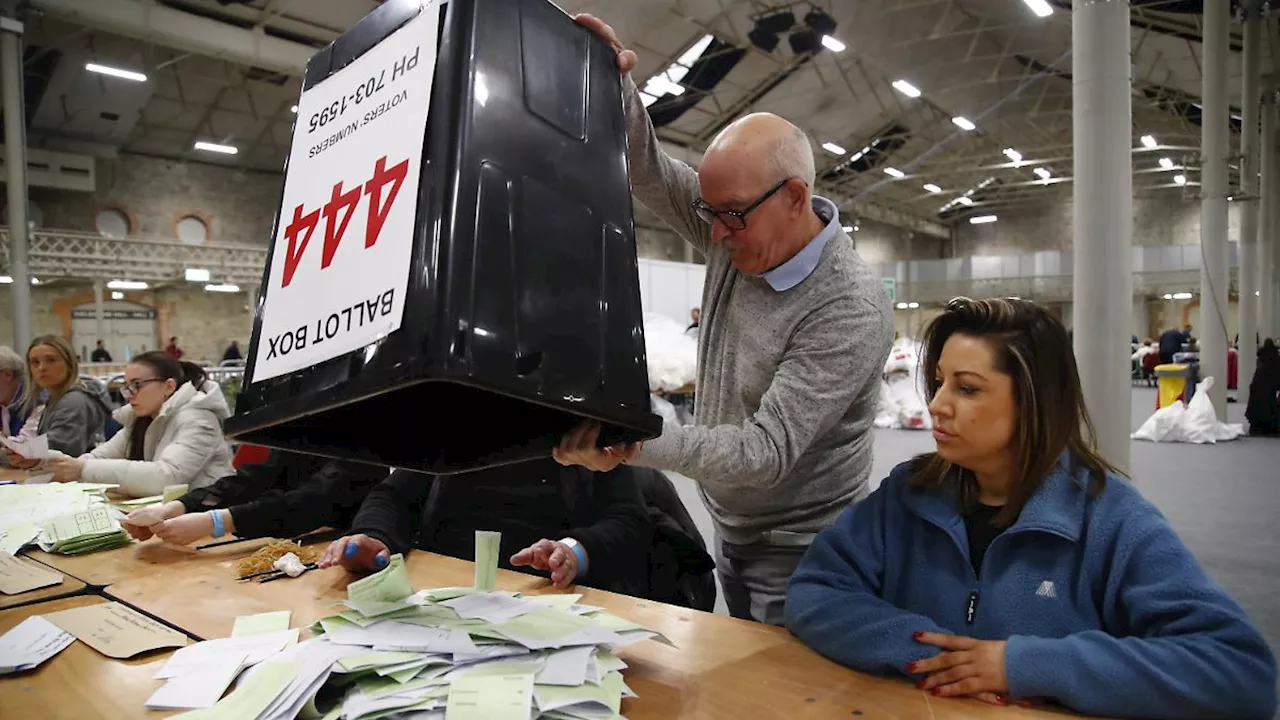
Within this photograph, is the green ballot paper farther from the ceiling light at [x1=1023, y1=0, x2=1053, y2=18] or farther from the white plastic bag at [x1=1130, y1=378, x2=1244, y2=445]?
the ceiling light at [x1=1023, y1=0, x2=1053, y2=18]

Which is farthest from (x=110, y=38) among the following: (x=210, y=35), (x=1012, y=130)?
(x=1012, y=130)

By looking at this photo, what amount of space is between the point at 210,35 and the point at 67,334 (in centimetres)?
814

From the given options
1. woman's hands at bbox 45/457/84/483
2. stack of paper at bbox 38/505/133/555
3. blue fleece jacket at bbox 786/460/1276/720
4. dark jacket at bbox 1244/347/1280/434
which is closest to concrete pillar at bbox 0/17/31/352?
woman's hands at bbox 45/457/84/483

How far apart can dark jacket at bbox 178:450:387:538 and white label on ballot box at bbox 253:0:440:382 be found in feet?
3.16

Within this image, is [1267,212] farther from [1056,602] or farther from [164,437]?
[164,437]

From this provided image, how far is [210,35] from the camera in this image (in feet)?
31.3

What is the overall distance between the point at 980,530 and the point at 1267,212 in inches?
613

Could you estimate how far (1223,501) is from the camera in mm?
4805

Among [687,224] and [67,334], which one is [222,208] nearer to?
[67,334]

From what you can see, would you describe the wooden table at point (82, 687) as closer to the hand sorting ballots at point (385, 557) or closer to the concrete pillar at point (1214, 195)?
the hand sorting ballots at point (385, 557)

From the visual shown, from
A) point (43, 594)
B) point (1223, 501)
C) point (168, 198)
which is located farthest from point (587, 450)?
point (168, 198)

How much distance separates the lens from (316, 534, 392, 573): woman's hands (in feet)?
5.23

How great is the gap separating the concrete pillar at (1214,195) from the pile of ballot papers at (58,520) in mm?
9673

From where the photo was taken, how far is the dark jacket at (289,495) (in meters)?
2.01
